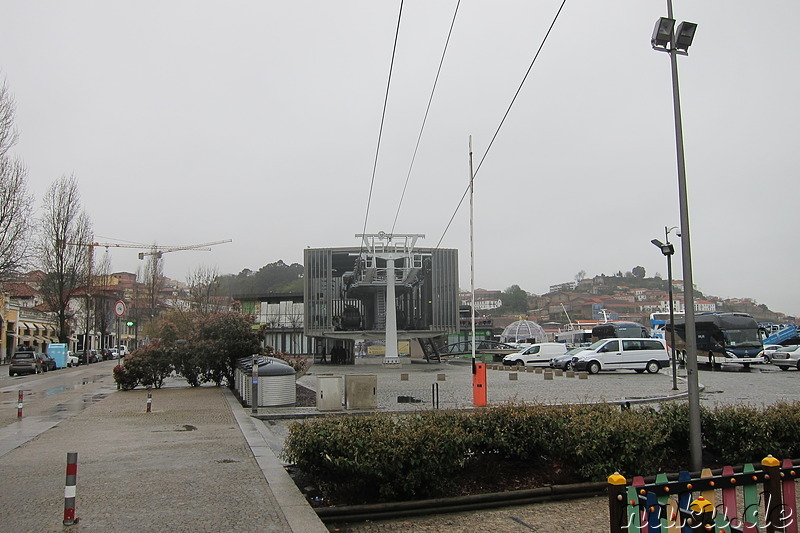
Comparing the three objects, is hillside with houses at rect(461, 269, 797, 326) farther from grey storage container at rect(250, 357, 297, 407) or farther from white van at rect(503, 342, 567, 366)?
grey storage container at rect(250, 357, 297, 407)

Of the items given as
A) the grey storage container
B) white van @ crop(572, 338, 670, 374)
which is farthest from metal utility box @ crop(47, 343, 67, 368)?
the grey storage container

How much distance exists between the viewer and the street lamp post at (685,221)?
26.9ft

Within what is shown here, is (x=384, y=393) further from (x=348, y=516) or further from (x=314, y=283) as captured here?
(x=314, y=283)

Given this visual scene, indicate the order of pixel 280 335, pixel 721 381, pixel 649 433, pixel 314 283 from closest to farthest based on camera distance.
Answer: pixel 649 433 < pixel 721 381 < pixel 314 283 < pixel 280 335

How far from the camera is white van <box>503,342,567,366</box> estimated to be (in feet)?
150

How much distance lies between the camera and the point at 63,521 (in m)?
6.29

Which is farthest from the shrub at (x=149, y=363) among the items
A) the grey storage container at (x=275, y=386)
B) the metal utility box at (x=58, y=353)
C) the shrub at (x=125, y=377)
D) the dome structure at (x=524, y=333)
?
the dome structure at (x=524, y=333)

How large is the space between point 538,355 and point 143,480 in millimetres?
40240

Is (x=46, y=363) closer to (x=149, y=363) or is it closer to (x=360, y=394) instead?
(x=149, y=363)

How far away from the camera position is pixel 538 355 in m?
46.1

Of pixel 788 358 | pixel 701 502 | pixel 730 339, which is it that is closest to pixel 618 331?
pixel 730 339

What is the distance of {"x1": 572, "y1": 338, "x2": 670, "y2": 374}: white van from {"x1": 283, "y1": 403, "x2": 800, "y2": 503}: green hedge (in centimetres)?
2558

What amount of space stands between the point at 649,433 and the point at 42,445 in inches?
382

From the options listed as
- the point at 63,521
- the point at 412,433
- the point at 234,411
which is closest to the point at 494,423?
the point at 412,433
